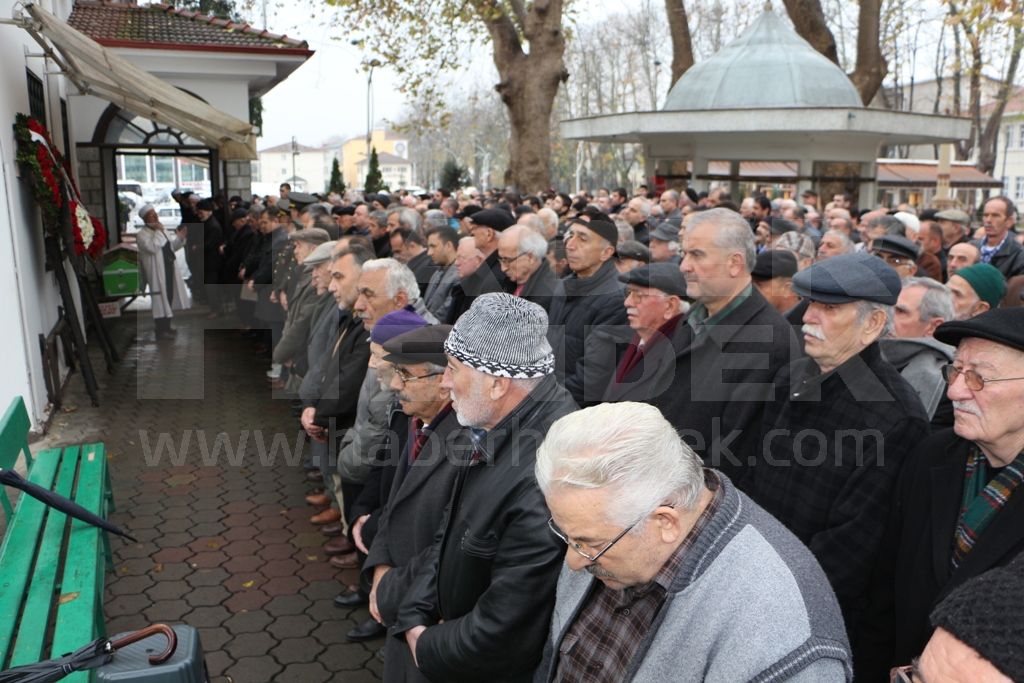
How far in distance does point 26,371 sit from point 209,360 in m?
3.50

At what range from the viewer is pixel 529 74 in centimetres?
1719

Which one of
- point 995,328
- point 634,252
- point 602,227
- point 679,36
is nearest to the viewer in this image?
point 995,328

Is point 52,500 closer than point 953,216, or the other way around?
point 52,500

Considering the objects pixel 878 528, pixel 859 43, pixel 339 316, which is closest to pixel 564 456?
pixel 878 528

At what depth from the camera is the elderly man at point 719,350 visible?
352cm

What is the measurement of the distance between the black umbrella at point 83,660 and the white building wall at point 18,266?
15.2ft

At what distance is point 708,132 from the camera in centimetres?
1808

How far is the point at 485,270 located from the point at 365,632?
294 cm

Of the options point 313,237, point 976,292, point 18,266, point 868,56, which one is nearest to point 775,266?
point 976,292

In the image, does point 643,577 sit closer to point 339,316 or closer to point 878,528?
point 878,528

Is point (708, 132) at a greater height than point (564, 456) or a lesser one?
greater

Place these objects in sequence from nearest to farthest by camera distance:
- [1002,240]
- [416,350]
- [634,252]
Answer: [416,350]
[634,252]
[1002,240]

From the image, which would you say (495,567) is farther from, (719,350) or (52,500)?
(52,500)

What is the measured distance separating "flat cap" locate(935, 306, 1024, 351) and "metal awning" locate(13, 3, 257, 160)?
8.01 meters
